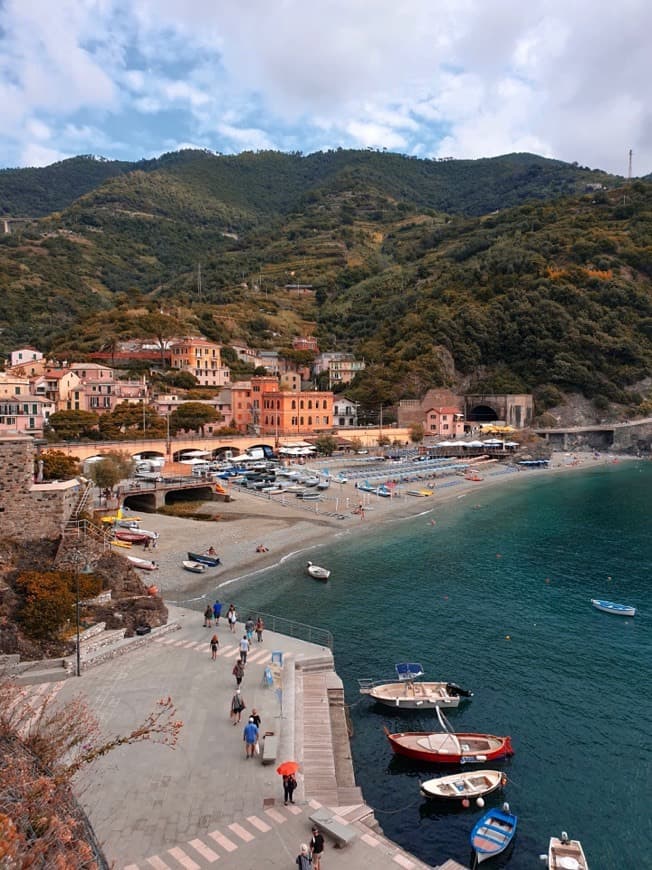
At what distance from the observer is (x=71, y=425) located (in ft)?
195

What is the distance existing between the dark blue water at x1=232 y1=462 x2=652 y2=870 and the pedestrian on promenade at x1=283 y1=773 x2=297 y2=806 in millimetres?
3628

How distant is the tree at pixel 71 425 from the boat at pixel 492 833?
5293 centimetres

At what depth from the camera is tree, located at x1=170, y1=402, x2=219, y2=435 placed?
66.6 meters

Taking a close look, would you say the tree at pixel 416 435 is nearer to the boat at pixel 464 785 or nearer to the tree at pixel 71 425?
the tree at pixel 71 425

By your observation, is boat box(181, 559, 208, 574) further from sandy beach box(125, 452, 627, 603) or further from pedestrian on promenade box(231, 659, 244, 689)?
pedestrian on promenade box(231, 659, 244, 689)

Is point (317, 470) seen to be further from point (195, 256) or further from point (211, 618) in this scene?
point (195, 256)

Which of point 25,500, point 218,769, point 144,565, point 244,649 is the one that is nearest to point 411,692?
point 244,649

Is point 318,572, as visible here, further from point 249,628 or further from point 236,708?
point 236,708

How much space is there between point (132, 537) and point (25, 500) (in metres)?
16.0

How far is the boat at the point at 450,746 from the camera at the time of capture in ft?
56.9

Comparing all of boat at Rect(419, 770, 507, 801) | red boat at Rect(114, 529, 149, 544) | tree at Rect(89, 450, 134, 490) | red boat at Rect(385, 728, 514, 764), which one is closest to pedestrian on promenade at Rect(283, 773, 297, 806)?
boat at Rect(419, 770, 507, 801)

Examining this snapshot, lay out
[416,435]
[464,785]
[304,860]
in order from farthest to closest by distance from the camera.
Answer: [416,435] < [464,785] < [304,860]

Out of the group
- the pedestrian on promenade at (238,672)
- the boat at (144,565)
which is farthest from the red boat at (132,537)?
the pedestrian on promenade at (238,672)

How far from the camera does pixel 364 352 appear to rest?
343 feet
